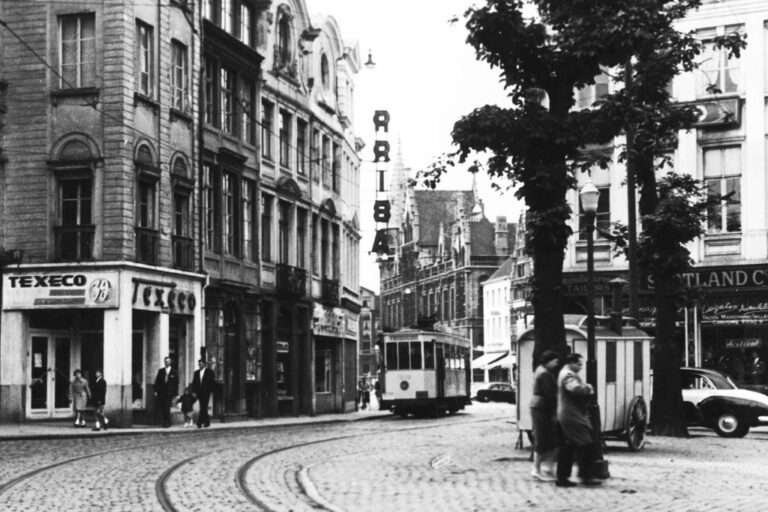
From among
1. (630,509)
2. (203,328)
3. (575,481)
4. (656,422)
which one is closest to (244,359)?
(203,328)

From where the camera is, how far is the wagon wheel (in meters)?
23.6

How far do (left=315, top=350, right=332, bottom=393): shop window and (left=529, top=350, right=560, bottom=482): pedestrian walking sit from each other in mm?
36601

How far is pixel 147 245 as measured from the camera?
119 ft

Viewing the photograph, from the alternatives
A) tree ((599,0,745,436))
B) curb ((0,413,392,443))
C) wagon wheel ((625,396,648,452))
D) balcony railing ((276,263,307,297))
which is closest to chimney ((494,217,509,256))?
balcony railing ((276,263,307,297))

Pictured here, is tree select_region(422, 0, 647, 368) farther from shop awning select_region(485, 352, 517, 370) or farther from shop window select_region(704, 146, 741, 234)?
shop awning select_region(485, 352, 517, 370)

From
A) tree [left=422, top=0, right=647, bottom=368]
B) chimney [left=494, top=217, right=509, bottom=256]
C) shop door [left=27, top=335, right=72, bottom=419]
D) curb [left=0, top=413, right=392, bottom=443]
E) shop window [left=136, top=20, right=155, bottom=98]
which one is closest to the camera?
tree [left=422, top=0, right=647, bottom=368]

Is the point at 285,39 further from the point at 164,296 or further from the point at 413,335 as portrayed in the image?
the point at 164,296

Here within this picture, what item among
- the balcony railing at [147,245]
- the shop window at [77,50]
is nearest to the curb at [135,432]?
the balcony railing at [147,245]

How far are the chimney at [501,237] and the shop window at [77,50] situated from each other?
89.6 metres

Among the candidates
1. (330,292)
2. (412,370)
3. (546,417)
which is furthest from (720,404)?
(330,292)

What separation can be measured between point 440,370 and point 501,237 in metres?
78.0

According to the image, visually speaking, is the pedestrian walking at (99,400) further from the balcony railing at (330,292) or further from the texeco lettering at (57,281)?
the balcony railing at (330,292)

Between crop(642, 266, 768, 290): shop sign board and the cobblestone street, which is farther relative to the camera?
crop(642, 266, 768, 290): shop sign board

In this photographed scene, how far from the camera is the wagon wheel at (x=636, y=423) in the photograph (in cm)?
2356
